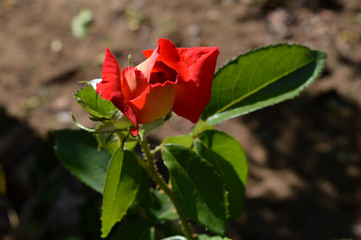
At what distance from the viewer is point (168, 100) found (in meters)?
0.71

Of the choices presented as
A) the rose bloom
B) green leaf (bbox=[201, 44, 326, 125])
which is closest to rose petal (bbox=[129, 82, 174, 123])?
the rose bloom

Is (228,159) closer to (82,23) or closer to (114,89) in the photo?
(114,89)

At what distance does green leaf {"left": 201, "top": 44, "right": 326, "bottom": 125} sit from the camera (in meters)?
0.98

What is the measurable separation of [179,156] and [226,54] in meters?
2.74

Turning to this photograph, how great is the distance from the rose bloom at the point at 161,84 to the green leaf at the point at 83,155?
1.48ft

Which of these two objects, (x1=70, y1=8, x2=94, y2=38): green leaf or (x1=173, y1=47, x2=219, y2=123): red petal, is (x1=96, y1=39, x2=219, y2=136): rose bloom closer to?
(x1=173, y1=47, x2=219, y2=123): red petal

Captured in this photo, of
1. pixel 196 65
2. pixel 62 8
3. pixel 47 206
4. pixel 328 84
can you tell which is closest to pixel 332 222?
pixel 328 84

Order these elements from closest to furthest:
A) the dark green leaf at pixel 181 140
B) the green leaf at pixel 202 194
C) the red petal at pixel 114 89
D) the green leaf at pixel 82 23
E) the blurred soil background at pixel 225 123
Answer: the red petal at pixel 114 89
the green leaf at pixel 202 194
the dark green leaf at pixel 181 140
the blurred soil background at pixel 225 123
the green leaf at pixel 82 23

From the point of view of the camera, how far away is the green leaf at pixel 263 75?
0.98 meters

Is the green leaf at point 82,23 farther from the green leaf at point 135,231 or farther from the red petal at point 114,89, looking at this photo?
the red petal at point 114,89

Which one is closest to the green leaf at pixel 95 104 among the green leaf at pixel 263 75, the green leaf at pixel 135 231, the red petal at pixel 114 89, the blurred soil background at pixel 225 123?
the red petal at pixel 114 89

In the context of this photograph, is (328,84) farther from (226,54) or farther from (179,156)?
(179,156)

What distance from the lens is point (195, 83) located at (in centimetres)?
71

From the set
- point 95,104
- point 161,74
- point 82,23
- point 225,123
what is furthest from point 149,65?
point 82,23
